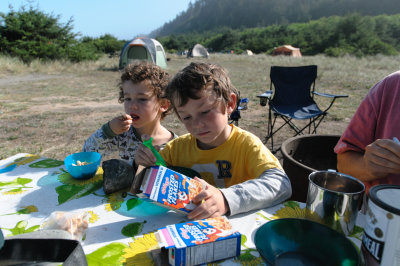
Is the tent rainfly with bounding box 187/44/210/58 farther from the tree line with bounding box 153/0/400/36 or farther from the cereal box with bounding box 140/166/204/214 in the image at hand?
the tree line with bounding box 153/0/400/36

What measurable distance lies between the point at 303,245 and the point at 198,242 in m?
0.29

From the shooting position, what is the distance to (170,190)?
2.64 feet

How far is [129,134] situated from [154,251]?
1.37m

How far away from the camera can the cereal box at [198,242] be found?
0.65 metres

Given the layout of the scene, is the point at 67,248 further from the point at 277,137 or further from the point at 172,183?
the point at 277,137

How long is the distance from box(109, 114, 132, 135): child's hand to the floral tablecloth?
1.36ft

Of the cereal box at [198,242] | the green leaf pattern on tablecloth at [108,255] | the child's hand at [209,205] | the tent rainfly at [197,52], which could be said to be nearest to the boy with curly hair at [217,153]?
the child's hand at [209,205]

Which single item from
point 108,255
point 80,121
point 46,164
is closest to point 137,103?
point 46,164

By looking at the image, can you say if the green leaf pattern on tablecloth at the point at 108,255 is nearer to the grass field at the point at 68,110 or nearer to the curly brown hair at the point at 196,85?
the curly brown hair at the point at 196,85

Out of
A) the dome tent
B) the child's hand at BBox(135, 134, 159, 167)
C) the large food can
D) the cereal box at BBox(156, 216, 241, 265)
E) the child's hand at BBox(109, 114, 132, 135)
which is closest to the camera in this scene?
the large food can

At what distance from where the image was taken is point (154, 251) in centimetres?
72

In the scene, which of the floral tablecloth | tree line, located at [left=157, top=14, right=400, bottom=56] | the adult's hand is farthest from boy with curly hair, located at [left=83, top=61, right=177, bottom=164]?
tree line, located at [left=157, top=14, right=400, bottom=56]

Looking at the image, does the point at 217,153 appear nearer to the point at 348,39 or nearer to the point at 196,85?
the point at 196,85

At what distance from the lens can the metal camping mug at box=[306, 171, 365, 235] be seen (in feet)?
2.32
